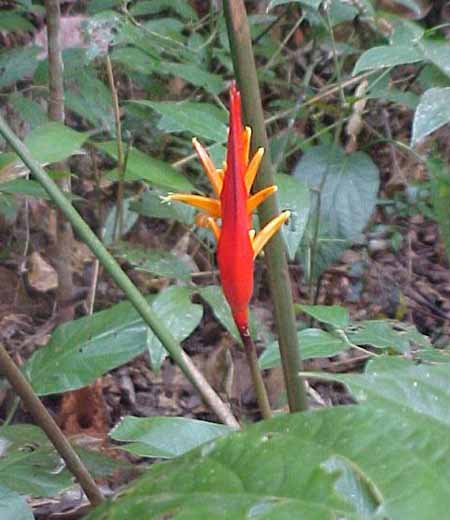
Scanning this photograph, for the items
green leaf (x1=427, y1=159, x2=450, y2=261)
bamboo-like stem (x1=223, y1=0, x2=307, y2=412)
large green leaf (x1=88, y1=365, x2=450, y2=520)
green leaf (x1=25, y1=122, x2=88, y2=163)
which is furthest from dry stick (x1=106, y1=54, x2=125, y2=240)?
large green leaf (x1=88, y1=365, x2=450, y2=520)

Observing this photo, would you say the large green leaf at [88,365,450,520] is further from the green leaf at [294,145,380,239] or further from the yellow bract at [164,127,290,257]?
the green leaf at [294,145,380,239]

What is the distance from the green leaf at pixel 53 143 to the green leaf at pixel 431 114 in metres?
0.42

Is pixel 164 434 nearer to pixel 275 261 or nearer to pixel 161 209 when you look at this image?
pixel 275 261

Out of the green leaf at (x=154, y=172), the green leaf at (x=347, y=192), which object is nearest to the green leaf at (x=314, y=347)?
the green leaf at (x=154, y=172)

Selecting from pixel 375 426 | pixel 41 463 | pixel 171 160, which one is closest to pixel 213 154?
pixel 41 463

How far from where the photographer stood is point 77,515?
1.47 m

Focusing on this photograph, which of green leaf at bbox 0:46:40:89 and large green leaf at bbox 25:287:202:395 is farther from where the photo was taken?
green leaf at bbox 0:46:40:89

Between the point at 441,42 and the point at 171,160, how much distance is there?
127 centimetres

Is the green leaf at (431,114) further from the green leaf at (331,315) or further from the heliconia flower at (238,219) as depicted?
the heliconia flower at (238,219)

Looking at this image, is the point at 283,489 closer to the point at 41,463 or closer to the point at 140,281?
the point at 41,463

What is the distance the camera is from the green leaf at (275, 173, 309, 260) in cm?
123

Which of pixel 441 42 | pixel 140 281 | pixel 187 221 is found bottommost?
pixel 140 281

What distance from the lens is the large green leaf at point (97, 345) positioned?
1167 mm

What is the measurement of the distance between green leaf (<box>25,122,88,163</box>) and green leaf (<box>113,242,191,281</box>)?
0.33 meters
